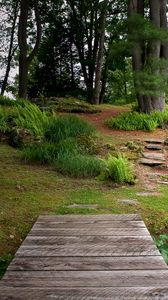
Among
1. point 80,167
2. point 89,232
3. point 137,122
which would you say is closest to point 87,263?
point 89,232

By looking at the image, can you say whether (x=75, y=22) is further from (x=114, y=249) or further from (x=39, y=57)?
(x=114, y=249)

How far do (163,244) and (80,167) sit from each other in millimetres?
2333

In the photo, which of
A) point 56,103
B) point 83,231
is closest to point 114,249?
point 83,231

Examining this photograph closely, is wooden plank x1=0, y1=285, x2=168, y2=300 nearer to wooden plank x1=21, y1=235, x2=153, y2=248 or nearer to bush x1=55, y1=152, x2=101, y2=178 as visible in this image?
wooden plank x1=21, y1=235, x2=153, y2=248

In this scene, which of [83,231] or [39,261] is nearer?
[39,261]

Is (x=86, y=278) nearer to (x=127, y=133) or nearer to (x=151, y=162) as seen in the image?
(x=151, y=162)

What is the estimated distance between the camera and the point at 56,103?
12.1 m

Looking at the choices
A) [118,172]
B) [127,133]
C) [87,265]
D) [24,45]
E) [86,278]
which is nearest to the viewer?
[86,278]

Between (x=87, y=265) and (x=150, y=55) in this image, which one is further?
(x=150, y=55)

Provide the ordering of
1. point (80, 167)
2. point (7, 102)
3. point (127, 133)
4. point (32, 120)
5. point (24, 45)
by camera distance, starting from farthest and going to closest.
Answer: point (24, 45) → point (7, 102) → point (127, 133) → point (32, 120) → point (80, 167)

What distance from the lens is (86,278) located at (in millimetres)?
2488

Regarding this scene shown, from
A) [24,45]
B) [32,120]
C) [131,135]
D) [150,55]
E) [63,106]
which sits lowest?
[131,135]

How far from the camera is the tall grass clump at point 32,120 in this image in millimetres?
8103

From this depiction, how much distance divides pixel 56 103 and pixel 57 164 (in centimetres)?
612
